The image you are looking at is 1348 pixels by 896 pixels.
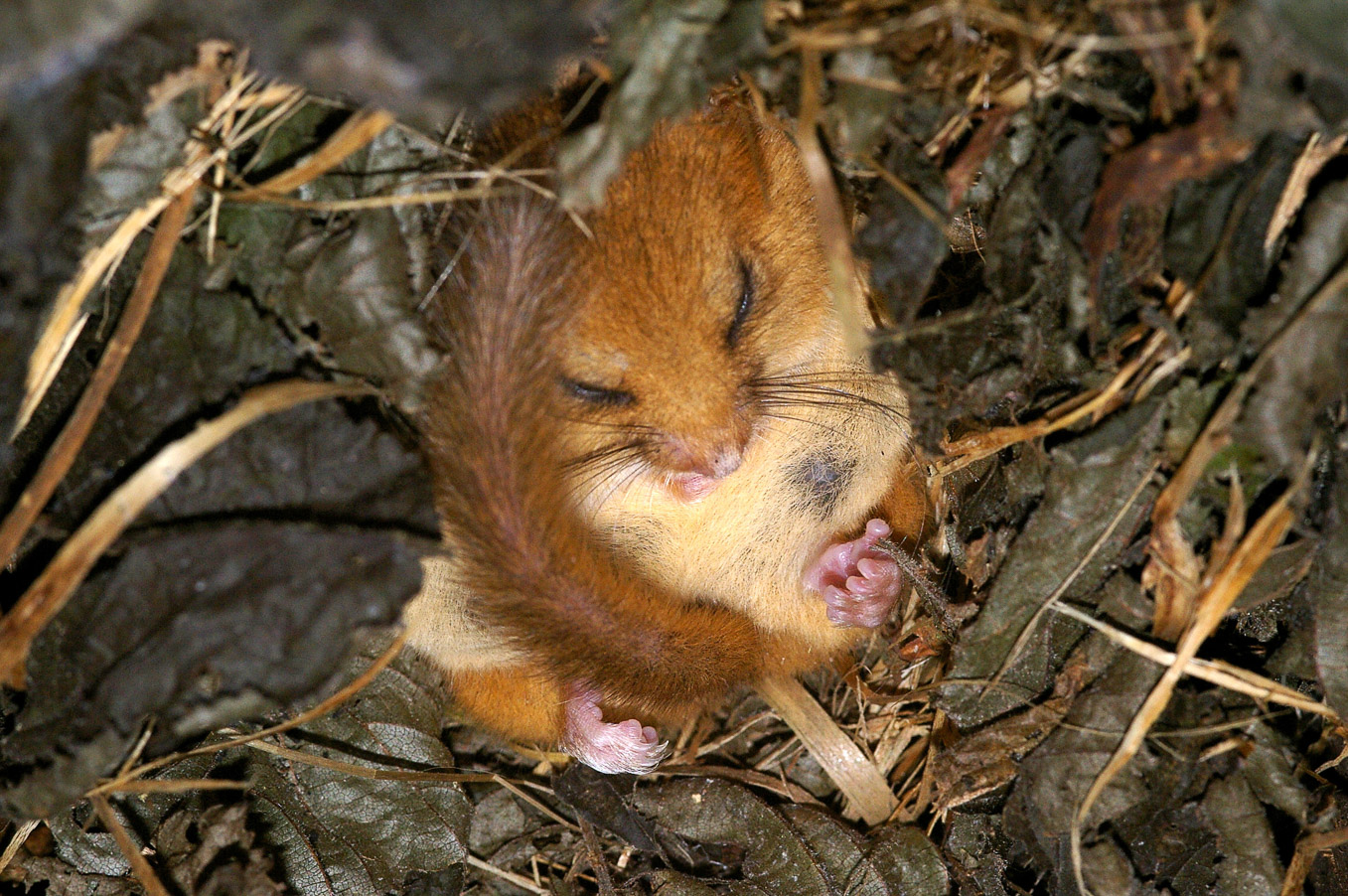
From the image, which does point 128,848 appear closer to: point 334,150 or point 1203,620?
point 334,150

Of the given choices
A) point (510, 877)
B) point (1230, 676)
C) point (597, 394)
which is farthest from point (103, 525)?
point (1230, 676)

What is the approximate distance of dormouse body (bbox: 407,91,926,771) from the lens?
190 cm

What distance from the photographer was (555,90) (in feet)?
7.34

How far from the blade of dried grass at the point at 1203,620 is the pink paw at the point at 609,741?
1.11 m

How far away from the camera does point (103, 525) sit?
1.72 meters

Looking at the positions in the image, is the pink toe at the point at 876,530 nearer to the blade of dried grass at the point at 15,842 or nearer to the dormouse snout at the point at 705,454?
the dormouse snout at the point at 705,454

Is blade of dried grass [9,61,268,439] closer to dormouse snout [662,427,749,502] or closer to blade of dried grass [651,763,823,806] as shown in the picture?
dormouse snout [662,427,749,502]

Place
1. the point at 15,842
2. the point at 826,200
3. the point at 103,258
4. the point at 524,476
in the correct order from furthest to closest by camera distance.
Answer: the point at 15,842, the point at 524,476, the point at 103,258, the point at 826,200

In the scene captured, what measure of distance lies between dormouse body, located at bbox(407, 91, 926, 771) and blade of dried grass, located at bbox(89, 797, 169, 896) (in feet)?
2.43

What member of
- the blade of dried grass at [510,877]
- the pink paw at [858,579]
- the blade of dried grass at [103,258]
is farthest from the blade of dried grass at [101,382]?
the pink paw at [858,579]

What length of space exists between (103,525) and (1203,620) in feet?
6.79

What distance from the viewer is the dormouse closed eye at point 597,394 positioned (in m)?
2.17

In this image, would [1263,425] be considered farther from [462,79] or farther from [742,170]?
[462,79]

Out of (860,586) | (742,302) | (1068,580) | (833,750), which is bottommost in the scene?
(833,750)
